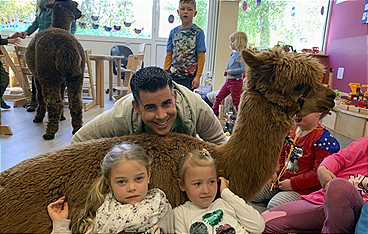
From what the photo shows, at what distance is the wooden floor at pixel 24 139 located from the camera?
9.23ft

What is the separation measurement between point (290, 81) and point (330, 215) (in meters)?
0.65

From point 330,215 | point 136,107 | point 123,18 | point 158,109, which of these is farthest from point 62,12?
point 123,18

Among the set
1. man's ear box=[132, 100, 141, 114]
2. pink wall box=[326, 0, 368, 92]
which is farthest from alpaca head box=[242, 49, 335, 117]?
pink wall box=[326, 0, 368, 92]

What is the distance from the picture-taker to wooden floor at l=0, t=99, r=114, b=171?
9.23 feet

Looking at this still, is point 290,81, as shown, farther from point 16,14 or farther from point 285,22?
point 16,14

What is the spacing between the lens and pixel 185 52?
3496 millimetres

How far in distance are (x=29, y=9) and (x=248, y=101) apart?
7438 mm

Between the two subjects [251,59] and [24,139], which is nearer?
[251,59]

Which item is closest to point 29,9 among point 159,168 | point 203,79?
point 203,79

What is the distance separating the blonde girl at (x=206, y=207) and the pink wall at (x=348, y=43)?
3.88 m

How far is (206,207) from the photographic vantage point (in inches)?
51.6

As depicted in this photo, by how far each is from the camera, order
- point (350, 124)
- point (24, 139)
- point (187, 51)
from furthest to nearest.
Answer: point (350, 124) → point (187, 51) → point (24, 139)

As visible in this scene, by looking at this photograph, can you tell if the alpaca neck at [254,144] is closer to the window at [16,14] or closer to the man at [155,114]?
the man at [155,114]

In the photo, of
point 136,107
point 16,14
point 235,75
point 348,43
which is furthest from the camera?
point 16,14
